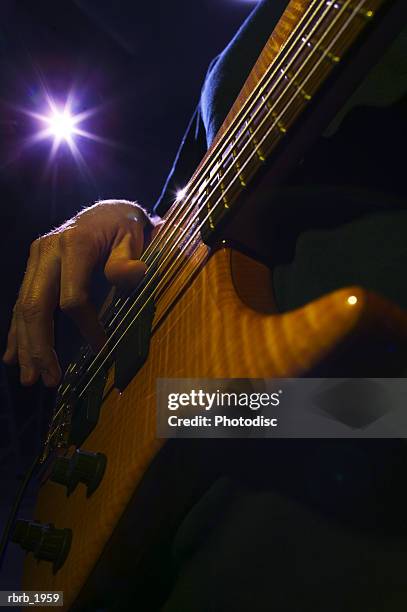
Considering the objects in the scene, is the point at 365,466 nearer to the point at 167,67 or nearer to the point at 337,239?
the point at 337,239

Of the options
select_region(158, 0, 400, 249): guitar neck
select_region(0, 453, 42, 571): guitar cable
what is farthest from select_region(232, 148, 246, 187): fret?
select_region(0, 453, 42, 571): guitar cable

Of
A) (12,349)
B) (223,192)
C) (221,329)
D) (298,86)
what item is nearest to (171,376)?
(221,329)

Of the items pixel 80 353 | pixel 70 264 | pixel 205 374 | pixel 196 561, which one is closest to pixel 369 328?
pixel 205 374

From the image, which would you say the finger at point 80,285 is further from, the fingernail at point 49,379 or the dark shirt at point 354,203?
the dark shirt at point 354,203

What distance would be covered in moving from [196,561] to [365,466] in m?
0.24

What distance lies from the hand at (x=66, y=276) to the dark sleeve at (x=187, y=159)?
196 mm

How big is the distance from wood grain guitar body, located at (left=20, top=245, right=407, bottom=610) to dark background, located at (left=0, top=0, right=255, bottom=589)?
5.75 ft

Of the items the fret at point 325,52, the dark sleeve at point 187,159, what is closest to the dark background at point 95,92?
the dark sleeve at point 187,159

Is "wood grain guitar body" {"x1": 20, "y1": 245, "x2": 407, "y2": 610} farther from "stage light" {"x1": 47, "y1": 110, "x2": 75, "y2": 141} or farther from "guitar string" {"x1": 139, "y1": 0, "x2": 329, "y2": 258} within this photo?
"stage light" {"x1": 47, "y1": 110, "x2": 75, "y2": 141}

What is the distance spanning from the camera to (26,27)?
2.01 metres

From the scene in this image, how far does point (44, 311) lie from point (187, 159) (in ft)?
1.57

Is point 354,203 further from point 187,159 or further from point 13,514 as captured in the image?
point 13,514

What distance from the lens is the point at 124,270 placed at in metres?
0.69

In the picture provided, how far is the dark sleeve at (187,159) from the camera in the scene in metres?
0.93
